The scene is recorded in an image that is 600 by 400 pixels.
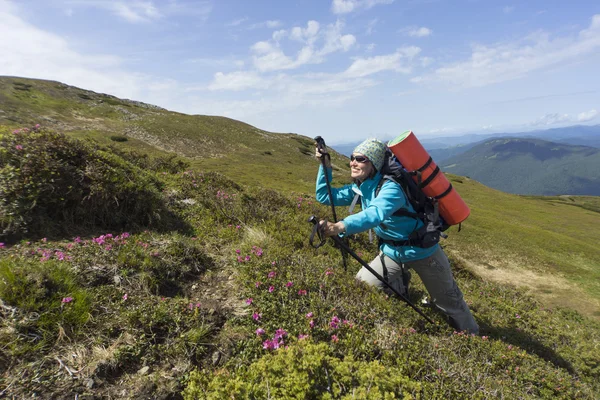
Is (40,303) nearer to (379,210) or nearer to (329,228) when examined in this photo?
(329,228)

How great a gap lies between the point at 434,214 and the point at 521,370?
11.7 ft

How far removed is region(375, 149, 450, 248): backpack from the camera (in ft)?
18.5

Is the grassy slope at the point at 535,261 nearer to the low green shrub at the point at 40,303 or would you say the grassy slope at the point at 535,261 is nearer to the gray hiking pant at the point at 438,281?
the gray hiking pant at the point at 438,281

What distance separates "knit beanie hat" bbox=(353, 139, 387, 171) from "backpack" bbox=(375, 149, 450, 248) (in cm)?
13

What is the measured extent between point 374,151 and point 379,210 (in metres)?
1.39

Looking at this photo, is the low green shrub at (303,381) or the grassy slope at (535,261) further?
the grassy slope at (535,261)

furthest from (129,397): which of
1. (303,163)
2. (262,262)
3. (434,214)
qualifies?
(303,163)

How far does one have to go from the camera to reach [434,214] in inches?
230

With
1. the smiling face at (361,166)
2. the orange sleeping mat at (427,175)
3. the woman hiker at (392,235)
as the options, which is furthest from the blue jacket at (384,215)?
the orange sleeping mat at (427,175)

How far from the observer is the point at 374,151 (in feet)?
18.5

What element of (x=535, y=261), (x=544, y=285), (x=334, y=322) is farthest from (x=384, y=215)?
(x=535, y=261)

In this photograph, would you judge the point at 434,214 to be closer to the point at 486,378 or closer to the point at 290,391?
the point at 486,378

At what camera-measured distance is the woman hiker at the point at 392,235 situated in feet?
17.0

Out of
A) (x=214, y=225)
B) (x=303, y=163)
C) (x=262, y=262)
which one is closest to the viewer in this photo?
(x=262, y=262)
